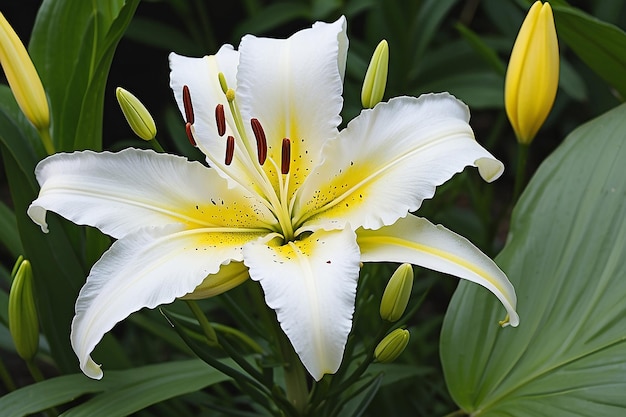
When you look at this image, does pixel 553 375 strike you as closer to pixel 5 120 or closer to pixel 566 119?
pixel 5 120

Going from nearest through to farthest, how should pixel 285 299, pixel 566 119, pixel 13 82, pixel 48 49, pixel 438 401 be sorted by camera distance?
pixel 285 299, pixel 13 82, pixel 48 49, pixel 438 401, pixel 566 119

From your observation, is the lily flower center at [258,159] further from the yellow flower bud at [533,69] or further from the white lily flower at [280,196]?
the yellow flower bud at [533,69]

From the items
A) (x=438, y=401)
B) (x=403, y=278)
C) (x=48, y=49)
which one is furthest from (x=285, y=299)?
(x=438, y=401)

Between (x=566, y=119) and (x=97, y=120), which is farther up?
(x=97, y=120)

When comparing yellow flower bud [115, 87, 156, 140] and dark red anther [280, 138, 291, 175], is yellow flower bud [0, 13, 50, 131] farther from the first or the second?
dark red anther [280, 138, 291, 175]

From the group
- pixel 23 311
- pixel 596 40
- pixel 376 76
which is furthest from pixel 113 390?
pixel 596 40

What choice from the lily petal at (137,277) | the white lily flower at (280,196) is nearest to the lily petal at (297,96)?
the white lily flower at (280,196)
